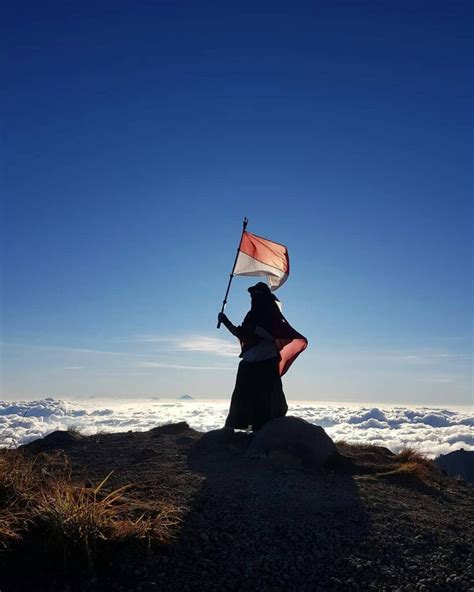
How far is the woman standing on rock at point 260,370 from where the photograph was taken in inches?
421

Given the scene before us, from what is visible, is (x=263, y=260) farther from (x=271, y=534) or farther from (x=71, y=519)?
(x=71, y=519)

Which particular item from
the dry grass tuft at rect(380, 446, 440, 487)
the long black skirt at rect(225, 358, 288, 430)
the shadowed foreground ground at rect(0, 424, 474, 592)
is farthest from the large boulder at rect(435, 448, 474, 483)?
the shadowed foreground ground at rect(0, 424, 474, 592)

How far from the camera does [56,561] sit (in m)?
4.24

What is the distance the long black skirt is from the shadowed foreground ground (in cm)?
182

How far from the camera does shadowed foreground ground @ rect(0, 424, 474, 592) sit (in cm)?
425

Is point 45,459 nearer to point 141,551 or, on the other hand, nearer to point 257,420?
point 257,420

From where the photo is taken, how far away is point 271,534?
17.2 feet

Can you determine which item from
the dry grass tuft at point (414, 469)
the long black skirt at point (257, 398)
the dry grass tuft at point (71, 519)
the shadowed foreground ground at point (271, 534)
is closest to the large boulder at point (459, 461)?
the dry grass tuft at point (414, 469)

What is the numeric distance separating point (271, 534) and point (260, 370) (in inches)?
222

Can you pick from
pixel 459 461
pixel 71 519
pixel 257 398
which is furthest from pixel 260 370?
pixel 459 461

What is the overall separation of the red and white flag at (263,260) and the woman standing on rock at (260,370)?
1.16 metres

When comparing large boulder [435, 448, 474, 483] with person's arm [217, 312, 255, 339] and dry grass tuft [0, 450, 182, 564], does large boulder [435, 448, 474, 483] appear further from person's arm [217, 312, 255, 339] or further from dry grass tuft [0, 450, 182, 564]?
dry grass tuft [0, 450, 182, 564]

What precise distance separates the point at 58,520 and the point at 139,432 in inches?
352

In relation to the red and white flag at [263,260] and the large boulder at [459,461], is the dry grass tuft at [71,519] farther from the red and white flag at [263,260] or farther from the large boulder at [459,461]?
the large boulder at [459,461]
